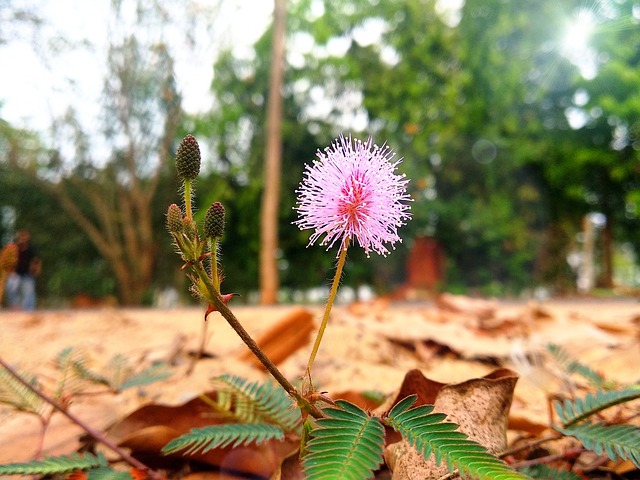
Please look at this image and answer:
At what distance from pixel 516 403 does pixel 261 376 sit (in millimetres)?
781

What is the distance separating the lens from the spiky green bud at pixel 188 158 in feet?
2.10

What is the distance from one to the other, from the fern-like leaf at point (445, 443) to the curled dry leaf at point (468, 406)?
109 millimetres

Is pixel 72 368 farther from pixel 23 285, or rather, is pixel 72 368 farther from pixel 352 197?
pixel 23 285

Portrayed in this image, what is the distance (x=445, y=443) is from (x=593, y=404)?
396 mm

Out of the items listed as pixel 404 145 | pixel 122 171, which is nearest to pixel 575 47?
pixel 404 145

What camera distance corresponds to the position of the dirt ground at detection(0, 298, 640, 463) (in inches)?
48.6

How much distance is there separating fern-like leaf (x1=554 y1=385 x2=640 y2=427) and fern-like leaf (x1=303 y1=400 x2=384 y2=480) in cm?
39

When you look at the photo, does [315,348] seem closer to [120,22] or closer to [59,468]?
[59,468]

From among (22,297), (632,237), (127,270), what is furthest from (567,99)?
(22,297)

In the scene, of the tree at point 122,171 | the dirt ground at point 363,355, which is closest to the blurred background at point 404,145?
the tree at point 122,171

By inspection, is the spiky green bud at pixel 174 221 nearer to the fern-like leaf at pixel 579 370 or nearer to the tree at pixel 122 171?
the fern-like leaf at pixel 579 370

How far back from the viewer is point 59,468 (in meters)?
0.75

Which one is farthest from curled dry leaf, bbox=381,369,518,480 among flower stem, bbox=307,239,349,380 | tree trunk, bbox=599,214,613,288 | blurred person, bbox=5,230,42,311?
tree trunk, bbox=599,214,613,288

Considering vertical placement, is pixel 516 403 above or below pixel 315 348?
below
